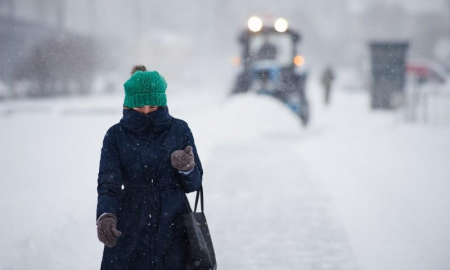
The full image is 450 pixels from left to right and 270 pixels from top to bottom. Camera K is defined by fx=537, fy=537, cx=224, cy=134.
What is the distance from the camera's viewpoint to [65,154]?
435 inches

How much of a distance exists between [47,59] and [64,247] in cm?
3196

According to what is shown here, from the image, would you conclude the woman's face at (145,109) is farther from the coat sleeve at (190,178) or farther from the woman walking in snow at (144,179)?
the coat sleeve at (190,178)

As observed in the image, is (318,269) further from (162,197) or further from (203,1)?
(203,1)

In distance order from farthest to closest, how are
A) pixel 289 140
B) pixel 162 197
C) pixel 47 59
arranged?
pixel 47 59 → pixel 289 140 → pixel 162 197

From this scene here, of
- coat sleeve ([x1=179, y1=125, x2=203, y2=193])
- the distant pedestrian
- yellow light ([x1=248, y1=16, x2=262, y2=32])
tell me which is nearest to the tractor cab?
yellow light ([x1=248, y1=16, x2=262, y2=32])

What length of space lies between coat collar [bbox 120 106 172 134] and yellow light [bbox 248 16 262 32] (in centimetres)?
1246

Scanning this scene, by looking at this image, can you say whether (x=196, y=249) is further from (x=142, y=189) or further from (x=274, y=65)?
(x=274, y=65)

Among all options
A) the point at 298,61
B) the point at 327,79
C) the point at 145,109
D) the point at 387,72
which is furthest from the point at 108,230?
the point at 327,79

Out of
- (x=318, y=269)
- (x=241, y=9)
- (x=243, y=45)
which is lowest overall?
(x=318, y=269)

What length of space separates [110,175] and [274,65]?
1291cm

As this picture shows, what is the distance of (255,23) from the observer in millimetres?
14750

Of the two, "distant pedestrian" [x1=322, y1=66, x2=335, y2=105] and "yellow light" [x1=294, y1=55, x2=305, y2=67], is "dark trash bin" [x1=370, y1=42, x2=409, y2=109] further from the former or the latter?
"yellow light" [x1=294, y1=55, x2=305, y2=67]

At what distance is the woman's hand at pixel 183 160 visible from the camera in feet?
8.40

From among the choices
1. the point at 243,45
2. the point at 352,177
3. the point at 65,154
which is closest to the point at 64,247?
the point at 352,177
